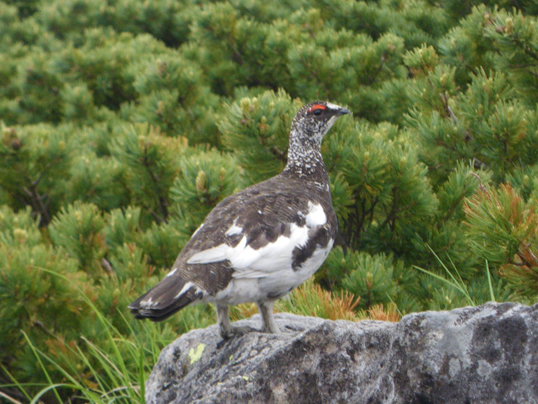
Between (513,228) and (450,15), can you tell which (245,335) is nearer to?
(513,228)

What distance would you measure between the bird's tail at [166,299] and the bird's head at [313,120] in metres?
Result: 1.09

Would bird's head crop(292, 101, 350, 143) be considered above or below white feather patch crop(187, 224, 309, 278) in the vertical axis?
above

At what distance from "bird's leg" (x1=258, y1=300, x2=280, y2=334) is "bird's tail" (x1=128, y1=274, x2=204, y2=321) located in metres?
0.33

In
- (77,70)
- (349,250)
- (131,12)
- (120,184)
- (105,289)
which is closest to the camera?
(349,250)

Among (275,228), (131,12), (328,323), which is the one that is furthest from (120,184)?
(131,12)

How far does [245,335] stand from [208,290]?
21 centimetres

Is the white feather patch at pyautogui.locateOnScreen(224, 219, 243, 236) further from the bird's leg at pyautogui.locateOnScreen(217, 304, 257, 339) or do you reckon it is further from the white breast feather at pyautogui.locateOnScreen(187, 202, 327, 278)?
the bird's leg at pyautogui.locateOnScreen(217, 304, 257, 339)

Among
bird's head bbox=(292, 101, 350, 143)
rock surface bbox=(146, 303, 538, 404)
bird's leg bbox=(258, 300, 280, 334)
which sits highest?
bird's head bbox=(292, 101, 350, 143)

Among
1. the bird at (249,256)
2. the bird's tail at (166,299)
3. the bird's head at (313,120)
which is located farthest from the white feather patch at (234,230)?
the bird's head at (313,120)

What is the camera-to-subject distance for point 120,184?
4395 mm

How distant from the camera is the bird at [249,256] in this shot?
1.85 metres

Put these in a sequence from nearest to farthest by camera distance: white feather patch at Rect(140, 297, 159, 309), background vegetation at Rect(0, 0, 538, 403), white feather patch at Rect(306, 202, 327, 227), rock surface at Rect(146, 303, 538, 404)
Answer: rock surface at Rect(146, 303, 538, 404)
white feather patch at Rect(140, 297, 159, 309)
white feather patch at Rect(306, 202, 327, 227)
background vegetation at Rect(0, 0, 538, 403)

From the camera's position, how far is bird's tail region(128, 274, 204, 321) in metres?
1.72

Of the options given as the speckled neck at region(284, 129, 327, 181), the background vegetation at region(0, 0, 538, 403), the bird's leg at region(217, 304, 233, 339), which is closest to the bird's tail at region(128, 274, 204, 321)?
the bird's leg at region(217, 304, 233, 339)
